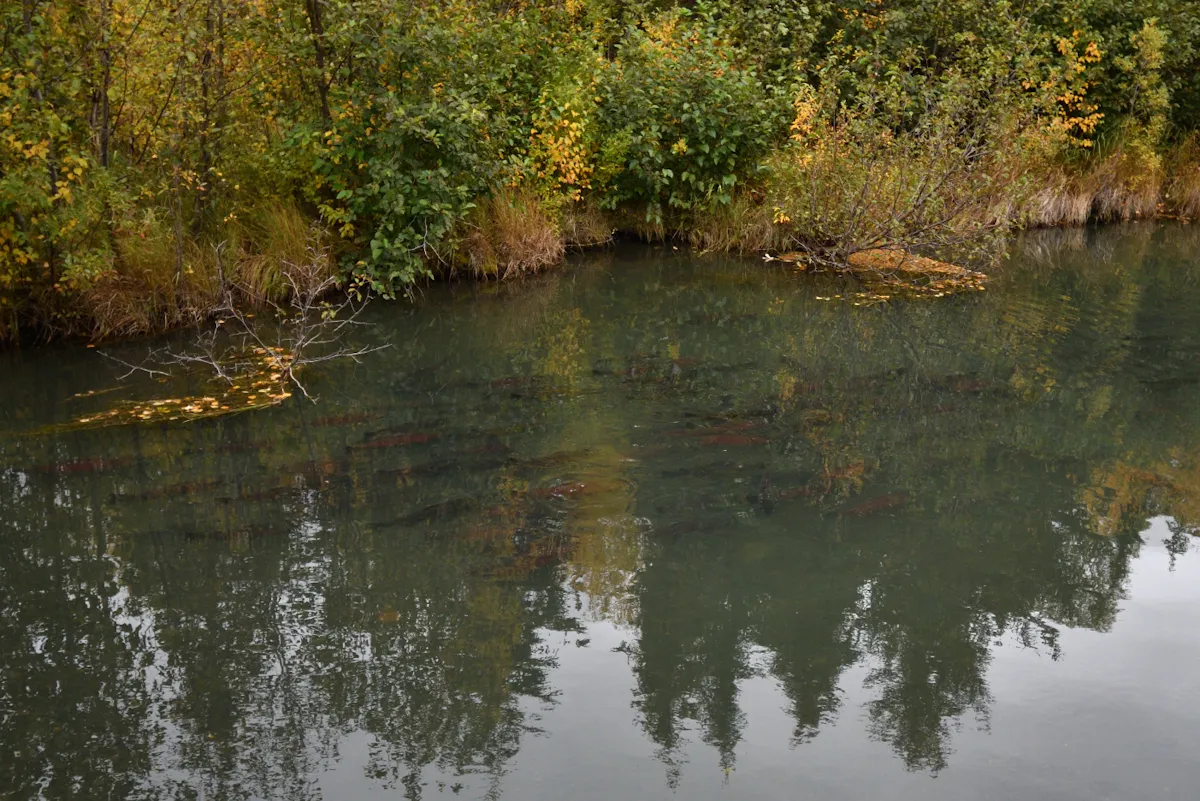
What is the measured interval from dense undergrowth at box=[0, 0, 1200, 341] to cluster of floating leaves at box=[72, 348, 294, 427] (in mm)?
1518

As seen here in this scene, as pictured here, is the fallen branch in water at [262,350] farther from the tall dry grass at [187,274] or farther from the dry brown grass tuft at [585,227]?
the dry brown grass tuft at [585,227]

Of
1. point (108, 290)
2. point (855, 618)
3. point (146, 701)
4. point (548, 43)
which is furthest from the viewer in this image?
point (548, 43)

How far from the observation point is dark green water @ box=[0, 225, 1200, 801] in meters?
4.55

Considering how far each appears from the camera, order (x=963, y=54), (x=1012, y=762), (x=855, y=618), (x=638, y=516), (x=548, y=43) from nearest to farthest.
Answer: (x=1012, y=762) < (x=855, y=618) < (x=638, y=516) < (x=548, y=43) < (x=963, y=54)

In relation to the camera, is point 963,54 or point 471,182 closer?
point 471,182

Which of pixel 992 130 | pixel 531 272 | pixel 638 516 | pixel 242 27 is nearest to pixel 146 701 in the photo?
pixel 638 516

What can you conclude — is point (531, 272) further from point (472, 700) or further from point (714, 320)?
point (472, 700)

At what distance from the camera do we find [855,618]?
555 centimetres

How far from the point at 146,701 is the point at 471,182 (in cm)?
806

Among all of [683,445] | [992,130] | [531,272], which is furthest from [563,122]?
[683,445]

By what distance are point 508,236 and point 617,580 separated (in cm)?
754

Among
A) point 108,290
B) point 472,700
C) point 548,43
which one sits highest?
point 548,43

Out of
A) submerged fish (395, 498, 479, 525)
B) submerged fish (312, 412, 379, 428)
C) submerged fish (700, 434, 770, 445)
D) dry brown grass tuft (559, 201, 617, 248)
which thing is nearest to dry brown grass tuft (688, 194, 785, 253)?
dry brown grass tuft (559, 201, 617, 248)

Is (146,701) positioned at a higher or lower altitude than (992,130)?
lower
